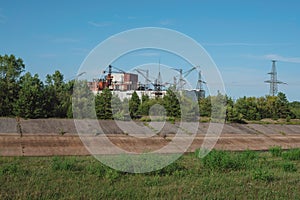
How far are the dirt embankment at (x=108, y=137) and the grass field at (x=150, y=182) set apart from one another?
263 inches

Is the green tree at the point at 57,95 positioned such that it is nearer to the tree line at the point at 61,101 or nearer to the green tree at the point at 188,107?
the tree line at the point at 61,101

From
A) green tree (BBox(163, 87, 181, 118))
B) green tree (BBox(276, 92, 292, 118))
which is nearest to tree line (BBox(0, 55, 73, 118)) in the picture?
green tree (BBox(163, 87, 181, 118))

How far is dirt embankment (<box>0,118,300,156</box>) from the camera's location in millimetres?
20031

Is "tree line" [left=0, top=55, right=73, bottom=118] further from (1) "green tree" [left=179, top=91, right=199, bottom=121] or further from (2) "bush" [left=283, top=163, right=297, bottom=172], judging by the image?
(2) "bush" [left=283, top=163, right=297, bottom=172]

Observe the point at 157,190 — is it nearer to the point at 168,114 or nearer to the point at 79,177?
the point at 79,177

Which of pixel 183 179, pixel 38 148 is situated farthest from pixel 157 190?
pixel 38 148

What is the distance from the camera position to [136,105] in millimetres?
35312

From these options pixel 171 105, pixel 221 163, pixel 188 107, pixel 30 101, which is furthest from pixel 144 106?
pixel 221 163

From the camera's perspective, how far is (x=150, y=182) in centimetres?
1030

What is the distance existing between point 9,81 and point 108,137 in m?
11.0

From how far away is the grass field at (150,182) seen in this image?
29.1 feet

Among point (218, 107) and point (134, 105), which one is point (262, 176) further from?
point (134, 105)

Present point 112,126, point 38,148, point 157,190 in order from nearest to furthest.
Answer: point 157,190, point 38,148, point 112,126

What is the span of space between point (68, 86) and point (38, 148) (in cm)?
1518
